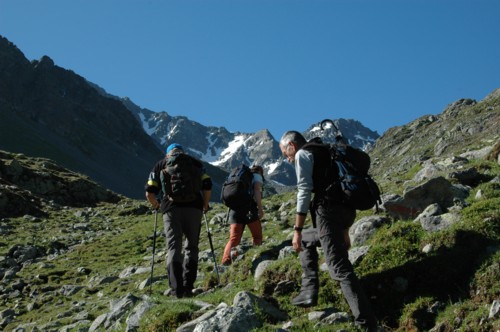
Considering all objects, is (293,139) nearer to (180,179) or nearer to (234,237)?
(180,179)


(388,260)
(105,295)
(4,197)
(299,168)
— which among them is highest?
(4,197)

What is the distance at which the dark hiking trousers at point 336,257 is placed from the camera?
703cm

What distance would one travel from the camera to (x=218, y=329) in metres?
6.75

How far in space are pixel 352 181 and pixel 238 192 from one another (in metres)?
5.76

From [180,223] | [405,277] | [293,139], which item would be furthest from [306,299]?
[180,223]

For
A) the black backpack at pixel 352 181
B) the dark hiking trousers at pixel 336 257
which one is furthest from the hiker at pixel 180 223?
the black backpack at pixel 352 181

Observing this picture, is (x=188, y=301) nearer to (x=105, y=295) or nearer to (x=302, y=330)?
(x=302, y=330)

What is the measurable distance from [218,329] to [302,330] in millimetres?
1172

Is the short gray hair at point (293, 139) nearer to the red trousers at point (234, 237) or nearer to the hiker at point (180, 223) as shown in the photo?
the hiker at point (180, 223)

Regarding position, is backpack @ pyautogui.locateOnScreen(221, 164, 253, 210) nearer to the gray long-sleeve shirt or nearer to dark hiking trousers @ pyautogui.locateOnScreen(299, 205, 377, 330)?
dark hiking trousers @ pyautogui.locateOnScreen(299, 205, 377, 330)

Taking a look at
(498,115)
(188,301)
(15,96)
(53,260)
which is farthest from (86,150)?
(188,301)

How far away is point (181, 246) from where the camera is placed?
10.1m

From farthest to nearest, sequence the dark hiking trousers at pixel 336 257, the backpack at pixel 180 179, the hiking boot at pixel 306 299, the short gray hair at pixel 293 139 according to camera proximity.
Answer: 1. the backpack at pixel 180 179
2. the short gray hair at pixel 293 139
3. the hiking boot at pixel 306 299
4. the dark hiking trousers at pixel 336 257

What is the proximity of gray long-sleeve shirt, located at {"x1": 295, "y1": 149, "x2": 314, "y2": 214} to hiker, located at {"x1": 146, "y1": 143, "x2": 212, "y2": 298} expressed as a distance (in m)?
3.12
